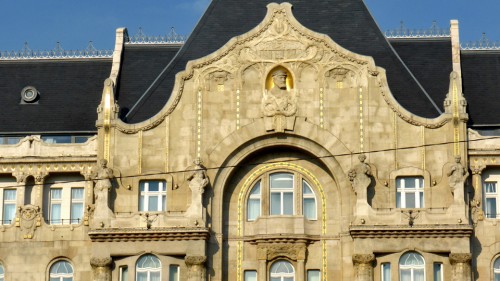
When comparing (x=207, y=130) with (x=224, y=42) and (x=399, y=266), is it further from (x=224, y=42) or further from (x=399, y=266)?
(x=399, y=266)

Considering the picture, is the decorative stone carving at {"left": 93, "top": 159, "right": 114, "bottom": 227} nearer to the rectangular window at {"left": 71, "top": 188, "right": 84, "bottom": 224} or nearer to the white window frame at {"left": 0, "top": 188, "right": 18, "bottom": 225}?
the rectangular window at {"left": 71, "top": 188, "right": 84, "bottom": 224}

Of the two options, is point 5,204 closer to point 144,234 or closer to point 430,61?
point 144,234

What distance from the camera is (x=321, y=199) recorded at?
221 feet

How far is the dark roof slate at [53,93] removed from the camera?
71.1 metres

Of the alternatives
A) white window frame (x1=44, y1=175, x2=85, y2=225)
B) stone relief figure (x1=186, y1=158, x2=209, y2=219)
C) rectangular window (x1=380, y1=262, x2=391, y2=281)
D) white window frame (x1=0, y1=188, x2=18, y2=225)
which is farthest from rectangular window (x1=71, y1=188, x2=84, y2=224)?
rectangular window (x1=380, y1=262, x2=391, y2=281)

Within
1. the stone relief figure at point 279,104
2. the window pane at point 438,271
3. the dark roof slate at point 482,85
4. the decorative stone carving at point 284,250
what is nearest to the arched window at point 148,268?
the decorative stone carving at point 284,250

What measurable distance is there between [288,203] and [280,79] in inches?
224

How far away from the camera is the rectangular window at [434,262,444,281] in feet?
212

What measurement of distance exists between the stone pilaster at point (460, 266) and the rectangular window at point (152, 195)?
1335 cm

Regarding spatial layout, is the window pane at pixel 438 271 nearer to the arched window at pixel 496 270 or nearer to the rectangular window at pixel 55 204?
the arched window at pixel 496 270

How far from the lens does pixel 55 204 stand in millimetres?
69250

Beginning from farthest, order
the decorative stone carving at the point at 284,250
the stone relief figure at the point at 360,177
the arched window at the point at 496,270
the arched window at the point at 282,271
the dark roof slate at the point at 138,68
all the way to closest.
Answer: the dark roof slate at the point at 138,68 < the arched window at the point at 282,271 < the decorative stone carving at the point at 284,250 < the arched window at the point at 496,270 < the stone relief figure at the point at 360,177

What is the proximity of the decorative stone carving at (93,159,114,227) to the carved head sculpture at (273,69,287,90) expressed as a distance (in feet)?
28.3

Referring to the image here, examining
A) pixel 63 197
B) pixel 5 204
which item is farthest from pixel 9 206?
pixel 63 197
